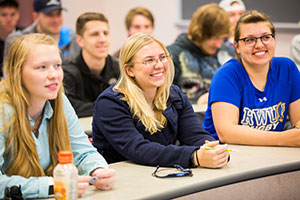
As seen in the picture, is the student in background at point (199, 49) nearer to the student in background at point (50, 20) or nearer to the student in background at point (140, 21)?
the student in background at point (140, 21)

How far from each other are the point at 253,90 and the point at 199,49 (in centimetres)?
145

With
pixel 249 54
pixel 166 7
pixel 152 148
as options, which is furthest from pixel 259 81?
pixel 166 7

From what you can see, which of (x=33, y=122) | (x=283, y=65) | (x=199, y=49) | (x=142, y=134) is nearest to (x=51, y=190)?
(x=33, y=122)

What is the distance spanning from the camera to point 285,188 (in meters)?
2.03

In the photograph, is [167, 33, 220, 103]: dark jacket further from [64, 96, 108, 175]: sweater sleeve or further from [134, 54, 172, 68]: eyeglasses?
[64, 96, 108, 175]: sweater sleeve

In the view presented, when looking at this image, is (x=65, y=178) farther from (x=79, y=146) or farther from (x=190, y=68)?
(x=190, y=68)

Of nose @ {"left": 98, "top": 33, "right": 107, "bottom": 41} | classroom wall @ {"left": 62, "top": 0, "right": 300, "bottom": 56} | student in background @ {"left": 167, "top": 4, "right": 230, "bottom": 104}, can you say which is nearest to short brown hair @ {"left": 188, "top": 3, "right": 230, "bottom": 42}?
student in background @ {"left": 167, "top": 4, "right": 230, "bottom": 104}

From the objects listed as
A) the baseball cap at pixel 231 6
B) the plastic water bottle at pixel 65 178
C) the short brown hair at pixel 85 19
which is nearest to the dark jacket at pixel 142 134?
the plastic water bottle at pixel 65 178

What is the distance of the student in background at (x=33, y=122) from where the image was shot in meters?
1.65

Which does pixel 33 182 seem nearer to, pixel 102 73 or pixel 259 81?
pixel 259 81

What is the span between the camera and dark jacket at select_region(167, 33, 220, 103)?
3787 mm

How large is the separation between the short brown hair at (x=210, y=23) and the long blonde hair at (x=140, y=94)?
1460mm

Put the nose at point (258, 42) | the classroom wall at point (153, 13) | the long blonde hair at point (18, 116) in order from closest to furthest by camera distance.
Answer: the long blonde hair at point (18, 116) < the nose at point (258, 42) < the classroom wall at point (153, 13)

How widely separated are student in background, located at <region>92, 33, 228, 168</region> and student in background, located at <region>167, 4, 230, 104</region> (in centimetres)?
138
